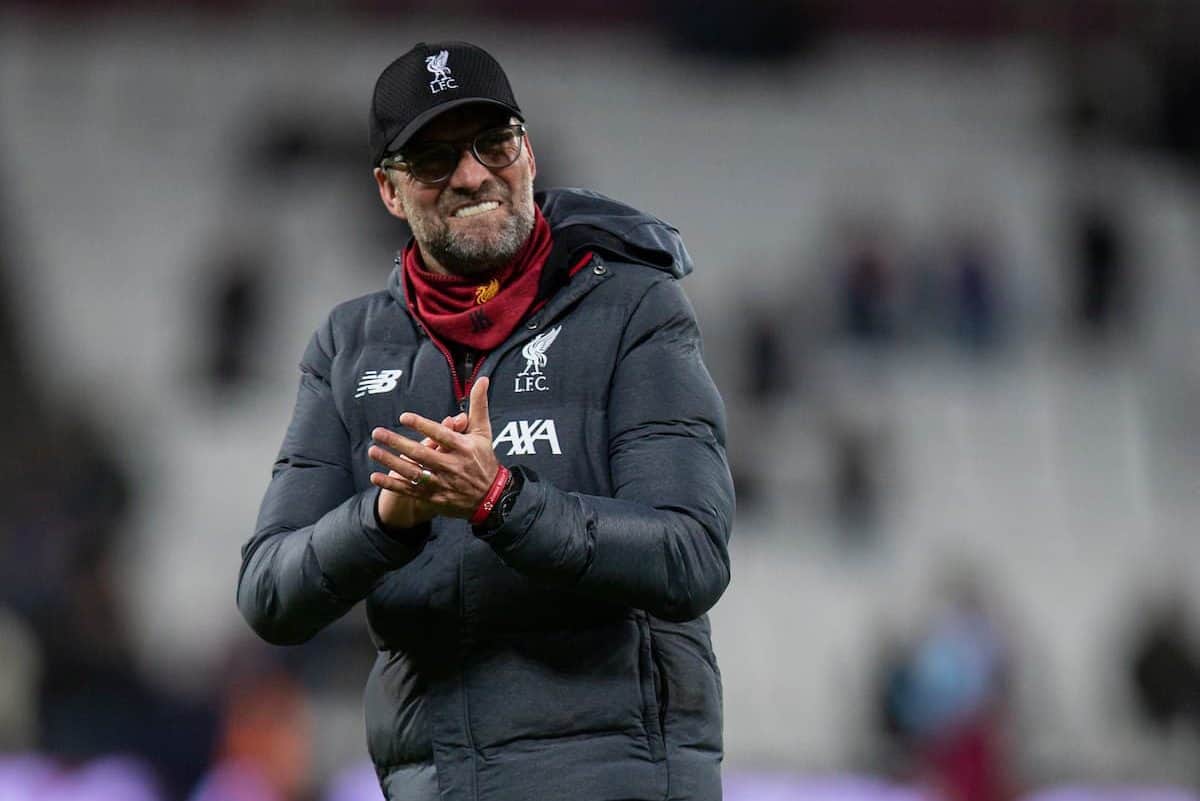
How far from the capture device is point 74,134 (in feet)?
48.9

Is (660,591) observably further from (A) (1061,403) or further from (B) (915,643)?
(A) (1061,403)

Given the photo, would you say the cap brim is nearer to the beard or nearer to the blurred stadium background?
the beard

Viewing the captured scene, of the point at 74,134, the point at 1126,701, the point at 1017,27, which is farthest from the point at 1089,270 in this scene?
the point at 74,134

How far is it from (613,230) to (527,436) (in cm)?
36

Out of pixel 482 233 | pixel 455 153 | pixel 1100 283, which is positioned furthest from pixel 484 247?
pixel 1100 283

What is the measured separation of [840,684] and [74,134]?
7040mm

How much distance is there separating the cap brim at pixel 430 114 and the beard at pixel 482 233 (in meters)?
0.10

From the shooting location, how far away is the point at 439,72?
280 cm

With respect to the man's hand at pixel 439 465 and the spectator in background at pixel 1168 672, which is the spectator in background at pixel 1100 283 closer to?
the spectator in background at pixel 1168 672

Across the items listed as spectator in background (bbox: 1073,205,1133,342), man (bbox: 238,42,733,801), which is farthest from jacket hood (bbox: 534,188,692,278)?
spectator in background (bbox: 1073,205,1133,342)

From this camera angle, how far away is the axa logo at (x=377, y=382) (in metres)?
2.88

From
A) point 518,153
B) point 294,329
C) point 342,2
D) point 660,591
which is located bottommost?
point 660,591

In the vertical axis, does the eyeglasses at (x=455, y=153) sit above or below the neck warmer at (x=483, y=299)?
above

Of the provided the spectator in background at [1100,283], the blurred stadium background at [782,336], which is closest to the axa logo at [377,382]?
the blurred stadium background at [782,336]
